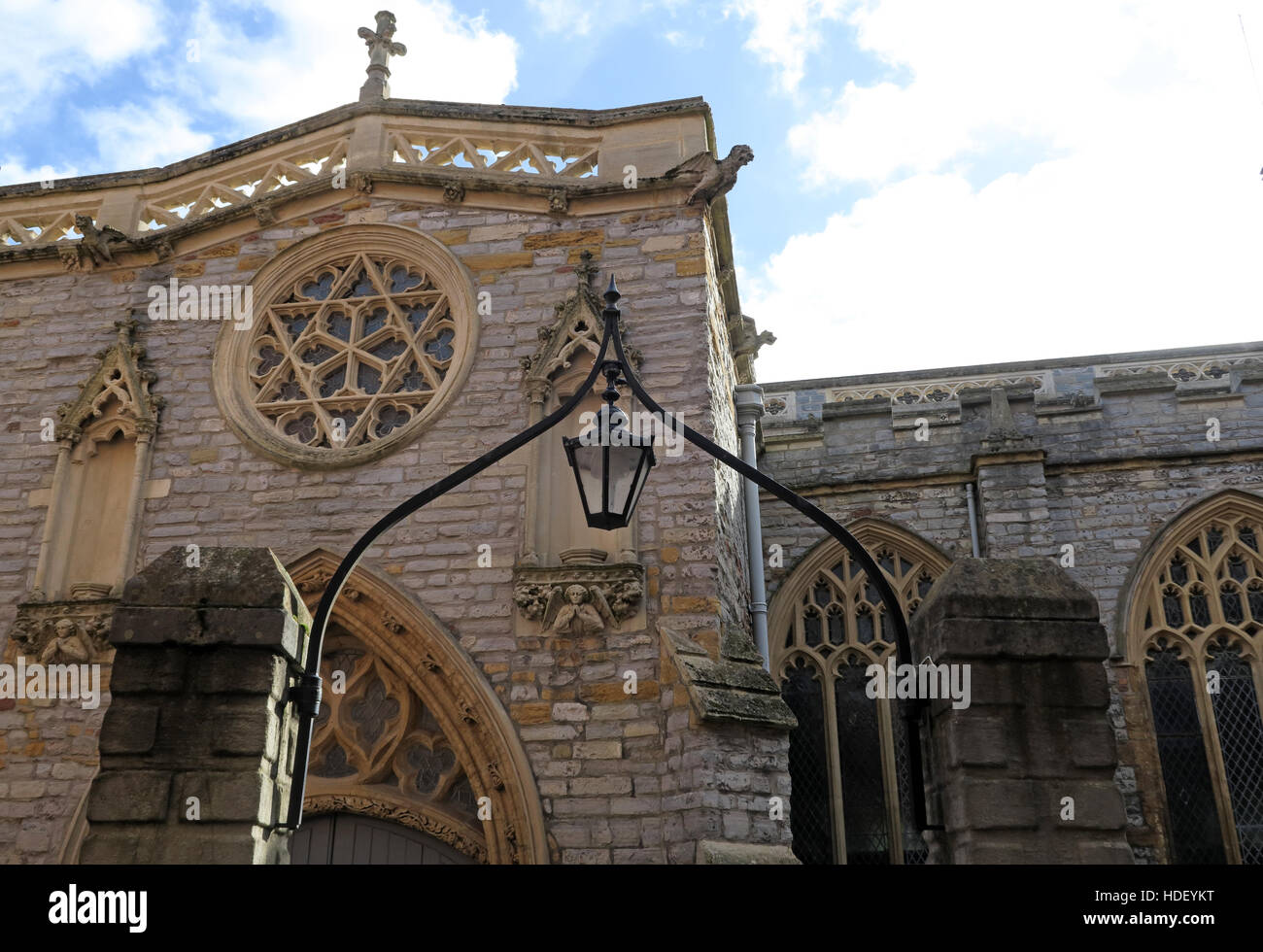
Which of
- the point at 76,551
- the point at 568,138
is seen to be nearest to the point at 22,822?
the point at 76,551

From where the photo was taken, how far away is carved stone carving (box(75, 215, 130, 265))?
1065 centimetres

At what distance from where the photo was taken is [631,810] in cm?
796

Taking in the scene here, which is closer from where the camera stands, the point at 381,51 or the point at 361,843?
the point at 361,843

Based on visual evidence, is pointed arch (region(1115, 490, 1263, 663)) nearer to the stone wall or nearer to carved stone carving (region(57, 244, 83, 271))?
the stone wall

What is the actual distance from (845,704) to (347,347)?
5654 mm

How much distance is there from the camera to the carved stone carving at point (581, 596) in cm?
850

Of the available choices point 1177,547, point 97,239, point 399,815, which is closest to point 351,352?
point 97,239

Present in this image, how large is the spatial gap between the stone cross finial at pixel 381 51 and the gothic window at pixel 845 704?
20.5ft

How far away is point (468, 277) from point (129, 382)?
302 cm

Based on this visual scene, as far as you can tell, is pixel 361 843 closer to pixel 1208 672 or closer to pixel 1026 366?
pixel 1208 672

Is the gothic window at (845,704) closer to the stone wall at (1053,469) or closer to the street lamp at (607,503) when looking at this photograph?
the stone wall at (1053,469)

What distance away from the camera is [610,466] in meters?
5.45

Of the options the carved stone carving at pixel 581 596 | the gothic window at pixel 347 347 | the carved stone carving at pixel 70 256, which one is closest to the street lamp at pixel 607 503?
the carved stone carving at pixel 581 596
